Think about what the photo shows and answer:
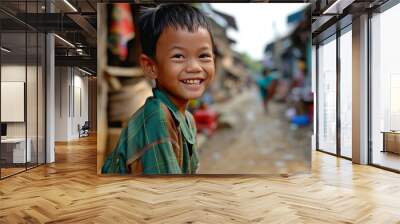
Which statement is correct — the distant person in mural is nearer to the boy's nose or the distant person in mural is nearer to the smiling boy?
the smiling boy

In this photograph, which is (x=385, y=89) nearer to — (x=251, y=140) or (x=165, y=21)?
(x=251, y=140)

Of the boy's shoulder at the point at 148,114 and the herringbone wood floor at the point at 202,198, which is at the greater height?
the boy's shoulder at the point at 148,114

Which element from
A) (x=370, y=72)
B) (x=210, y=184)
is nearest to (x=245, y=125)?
(x=210, y=184)

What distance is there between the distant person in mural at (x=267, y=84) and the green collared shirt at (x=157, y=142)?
1.14 m

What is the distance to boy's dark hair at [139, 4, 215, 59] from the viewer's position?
5.92 m

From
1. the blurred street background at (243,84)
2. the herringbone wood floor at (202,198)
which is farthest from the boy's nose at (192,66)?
the herringbone wood floor at (202,198)

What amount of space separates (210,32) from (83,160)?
4410 millimetres

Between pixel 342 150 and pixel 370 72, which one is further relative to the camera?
pixel 342 150

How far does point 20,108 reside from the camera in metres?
6.74

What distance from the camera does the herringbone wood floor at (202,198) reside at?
3.92 metres

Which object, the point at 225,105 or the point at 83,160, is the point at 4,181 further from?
the point at 225,105

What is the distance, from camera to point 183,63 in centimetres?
585

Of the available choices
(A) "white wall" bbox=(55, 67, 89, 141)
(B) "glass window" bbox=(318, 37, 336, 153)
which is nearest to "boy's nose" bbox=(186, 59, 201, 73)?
A: (B) "glass window" bbox=(318, 37, 336, 153)

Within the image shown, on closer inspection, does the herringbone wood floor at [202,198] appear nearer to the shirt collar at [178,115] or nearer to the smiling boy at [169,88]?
the smiling boy at [169,88]
